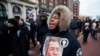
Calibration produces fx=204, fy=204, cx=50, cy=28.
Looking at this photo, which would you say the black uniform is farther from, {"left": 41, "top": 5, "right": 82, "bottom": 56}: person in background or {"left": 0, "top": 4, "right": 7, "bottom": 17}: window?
{"left": 0, "top": 4, "right": 7, "bottom": 17}: window

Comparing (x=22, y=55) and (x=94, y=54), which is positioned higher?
(x=22, y=55)

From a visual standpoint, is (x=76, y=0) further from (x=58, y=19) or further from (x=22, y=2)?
(x=58, y=19)

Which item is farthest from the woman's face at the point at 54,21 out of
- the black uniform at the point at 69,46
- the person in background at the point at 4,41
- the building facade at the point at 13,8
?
the building facade at the point at 13,8

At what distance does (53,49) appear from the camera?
8.34 ft

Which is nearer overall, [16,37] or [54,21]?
[54,21]

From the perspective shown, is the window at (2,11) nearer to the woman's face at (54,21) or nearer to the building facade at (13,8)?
the building facade at (13,8)

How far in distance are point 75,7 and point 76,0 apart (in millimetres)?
5418

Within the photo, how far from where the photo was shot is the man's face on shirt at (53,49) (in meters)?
2.50

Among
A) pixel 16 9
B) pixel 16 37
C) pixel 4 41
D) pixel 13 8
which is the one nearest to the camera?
pixel 16 37

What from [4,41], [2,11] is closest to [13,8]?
[2,11]

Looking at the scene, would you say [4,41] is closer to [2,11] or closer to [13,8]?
[2,11]

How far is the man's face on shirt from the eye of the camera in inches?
98.3

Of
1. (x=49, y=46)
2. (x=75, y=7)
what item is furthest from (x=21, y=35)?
(x=75, y=7)

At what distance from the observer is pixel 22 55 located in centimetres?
492
